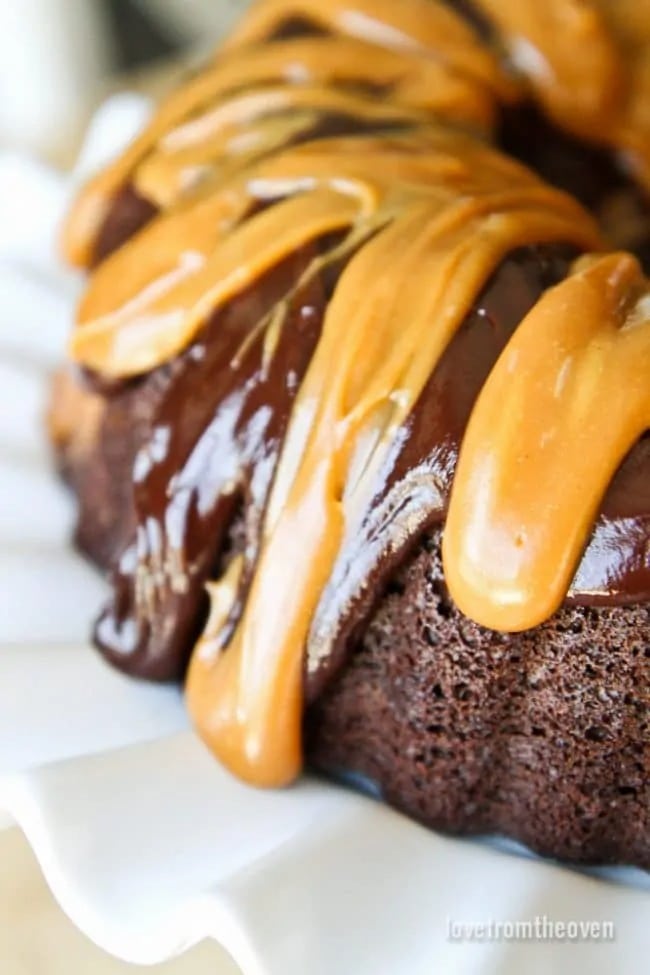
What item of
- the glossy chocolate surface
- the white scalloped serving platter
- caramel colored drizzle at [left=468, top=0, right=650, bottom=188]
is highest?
caramel colored drizzle at [left=468, top=0, right=650, bottom=188]

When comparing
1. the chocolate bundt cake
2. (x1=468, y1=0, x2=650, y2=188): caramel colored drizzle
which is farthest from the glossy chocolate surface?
(x1=468, y1=0, x2=650, y2=188): caramel colored drizzle

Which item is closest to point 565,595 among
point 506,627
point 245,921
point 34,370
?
point 506,627

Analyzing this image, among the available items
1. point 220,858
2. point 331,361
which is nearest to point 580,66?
point 331,361

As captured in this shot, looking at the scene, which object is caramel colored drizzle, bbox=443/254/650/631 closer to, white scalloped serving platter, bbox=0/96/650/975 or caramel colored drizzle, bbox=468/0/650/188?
white scalloped serving platter, bbox=0/96/650/975

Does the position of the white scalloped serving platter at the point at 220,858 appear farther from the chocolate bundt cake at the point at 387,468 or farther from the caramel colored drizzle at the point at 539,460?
the caramel colored drizzle at the point at 539,460

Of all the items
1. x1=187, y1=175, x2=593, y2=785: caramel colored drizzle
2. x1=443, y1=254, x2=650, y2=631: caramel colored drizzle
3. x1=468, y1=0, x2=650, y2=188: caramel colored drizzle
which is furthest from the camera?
x1=468, y1=0, x2=650, y2=188: caramel colored drizzle

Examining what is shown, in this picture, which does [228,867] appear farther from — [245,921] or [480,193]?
[480,193]

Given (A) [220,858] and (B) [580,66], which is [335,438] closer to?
(A) [220,858]
